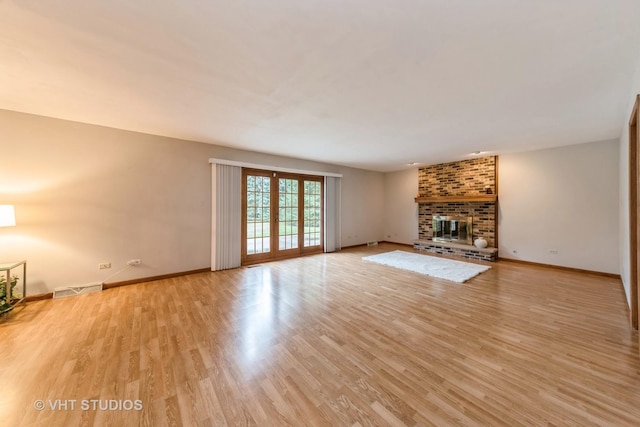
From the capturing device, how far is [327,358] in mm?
1983

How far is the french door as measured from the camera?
5.22 m

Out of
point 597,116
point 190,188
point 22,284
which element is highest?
point 597,116

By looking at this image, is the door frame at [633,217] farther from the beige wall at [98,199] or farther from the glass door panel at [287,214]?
the beige wall at [98,199]

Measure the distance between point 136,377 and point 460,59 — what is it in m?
3.64

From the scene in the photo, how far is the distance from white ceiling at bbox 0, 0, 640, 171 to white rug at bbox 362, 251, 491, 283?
2.55 meters

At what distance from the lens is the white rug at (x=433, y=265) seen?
4266mm

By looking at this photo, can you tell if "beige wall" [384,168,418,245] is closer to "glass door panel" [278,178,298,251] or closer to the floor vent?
"glass door panel" [278,178,298,251]

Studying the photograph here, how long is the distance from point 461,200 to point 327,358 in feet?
18.6

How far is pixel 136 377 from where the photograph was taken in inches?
69.4

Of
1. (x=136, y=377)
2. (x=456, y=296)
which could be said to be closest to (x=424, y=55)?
(x=456, y=296)

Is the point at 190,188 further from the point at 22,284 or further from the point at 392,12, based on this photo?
the point at 392,12

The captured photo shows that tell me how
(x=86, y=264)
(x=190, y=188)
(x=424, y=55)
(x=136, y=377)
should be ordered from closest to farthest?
1. (x=136, y=377)
2. (x=424, y=55)
3. (x=86, y=264)
4. (x=190, y=188)

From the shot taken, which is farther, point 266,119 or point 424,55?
point 266,119

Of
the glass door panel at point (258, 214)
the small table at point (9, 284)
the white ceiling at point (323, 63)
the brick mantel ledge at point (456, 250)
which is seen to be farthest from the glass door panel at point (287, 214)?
the small table at point (9, 284)
